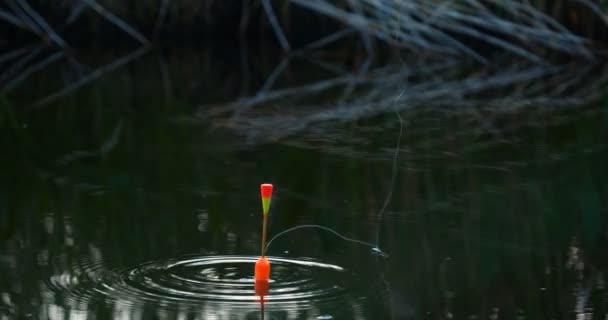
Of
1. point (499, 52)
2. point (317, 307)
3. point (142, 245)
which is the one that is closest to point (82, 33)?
point (499, 52)

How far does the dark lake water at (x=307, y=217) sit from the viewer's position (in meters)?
3.08

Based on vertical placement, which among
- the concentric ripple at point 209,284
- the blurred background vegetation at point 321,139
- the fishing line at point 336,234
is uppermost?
the blurred background vegetation at point 321,139

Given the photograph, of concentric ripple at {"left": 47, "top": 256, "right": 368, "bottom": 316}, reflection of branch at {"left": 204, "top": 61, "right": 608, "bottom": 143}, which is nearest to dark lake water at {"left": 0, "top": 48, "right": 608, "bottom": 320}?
concentric ripple at {"left": 47, "top": 256, "right": 368, "bottom": 316}

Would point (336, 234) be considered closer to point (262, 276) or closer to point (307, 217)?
point (307, 217)

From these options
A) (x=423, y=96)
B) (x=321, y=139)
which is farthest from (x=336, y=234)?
(x=423, y=96)

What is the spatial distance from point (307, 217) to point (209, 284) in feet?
3.25

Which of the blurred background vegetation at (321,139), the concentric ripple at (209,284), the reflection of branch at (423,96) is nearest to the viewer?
Result: the concentric ripple at (209,284)

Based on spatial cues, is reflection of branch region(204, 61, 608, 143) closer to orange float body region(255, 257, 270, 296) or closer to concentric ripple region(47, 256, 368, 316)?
concentric ripple region(47, 256, 368, 316)

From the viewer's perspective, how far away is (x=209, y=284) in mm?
3152

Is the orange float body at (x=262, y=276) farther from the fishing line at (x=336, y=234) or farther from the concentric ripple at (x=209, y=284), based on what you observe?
the fishing line at (x=336, y=234)

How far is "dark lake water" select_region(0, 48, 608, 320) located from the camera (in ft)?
10.1

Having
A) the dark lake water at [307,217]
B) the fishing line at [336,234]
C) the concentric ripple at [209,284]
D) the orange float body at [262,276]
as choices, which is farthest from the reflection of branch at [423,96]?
the orange float body at [262,276]

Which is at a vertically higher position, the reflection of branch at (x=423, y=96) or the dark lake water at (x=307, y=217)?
the reflection of branch at (x=423, y=96)

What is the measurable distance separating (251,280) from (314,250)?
419 millimetres
